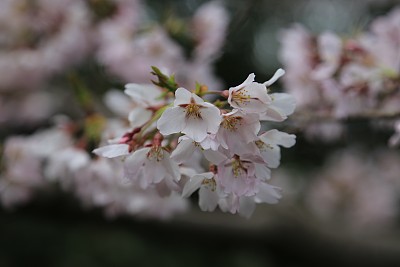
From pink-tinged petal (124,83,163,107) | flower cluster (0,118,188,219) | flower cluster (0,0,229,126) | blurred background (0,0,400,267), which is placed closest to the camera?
pink-tinged petal (124,83,163,107)

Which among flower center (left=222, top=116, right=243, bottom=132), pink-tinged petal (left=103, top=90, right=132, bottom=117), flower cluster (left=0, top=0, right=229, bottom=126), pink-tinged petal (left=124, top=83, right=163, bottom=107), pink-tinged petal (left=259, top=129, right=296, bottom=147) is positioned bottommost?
flower center (left=222, top=116, right=243, bottom=132)

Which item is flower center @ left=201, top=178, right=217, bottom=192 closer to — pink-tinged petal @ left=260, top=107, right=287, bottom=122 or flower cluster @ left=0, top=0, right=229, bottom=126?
pink-tinged petal @ left=260, top=107, right=287, bottom=122

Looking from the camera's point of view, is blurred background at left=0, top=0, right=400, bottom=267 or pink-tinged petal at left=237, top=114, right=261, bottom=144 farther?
blurred background at left=0, top=0, right=400, bottom=267

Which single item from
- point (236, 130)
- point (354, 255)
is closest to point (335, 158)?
point (354, 255)

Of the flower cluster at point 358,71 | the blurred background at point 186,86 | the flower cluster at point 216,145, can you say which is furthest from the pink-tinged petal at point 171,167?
the flower cluster at point 358,71

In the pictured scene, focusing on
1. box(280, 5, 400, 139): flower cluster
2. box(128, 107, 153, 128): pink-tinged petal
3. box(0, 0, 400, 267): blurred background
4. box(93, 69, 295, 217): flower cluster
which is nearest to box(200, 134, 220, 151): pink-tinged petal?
box(93, 69, 295, 217): flower cluster

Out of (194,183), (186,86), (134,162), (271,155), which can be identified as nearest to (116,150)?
(134,162)

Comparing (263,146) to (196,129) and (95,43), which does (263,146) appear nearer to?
(196,129)

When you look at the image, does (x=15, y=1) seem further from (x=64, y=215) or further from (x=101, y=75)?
(x=64, y=215)
